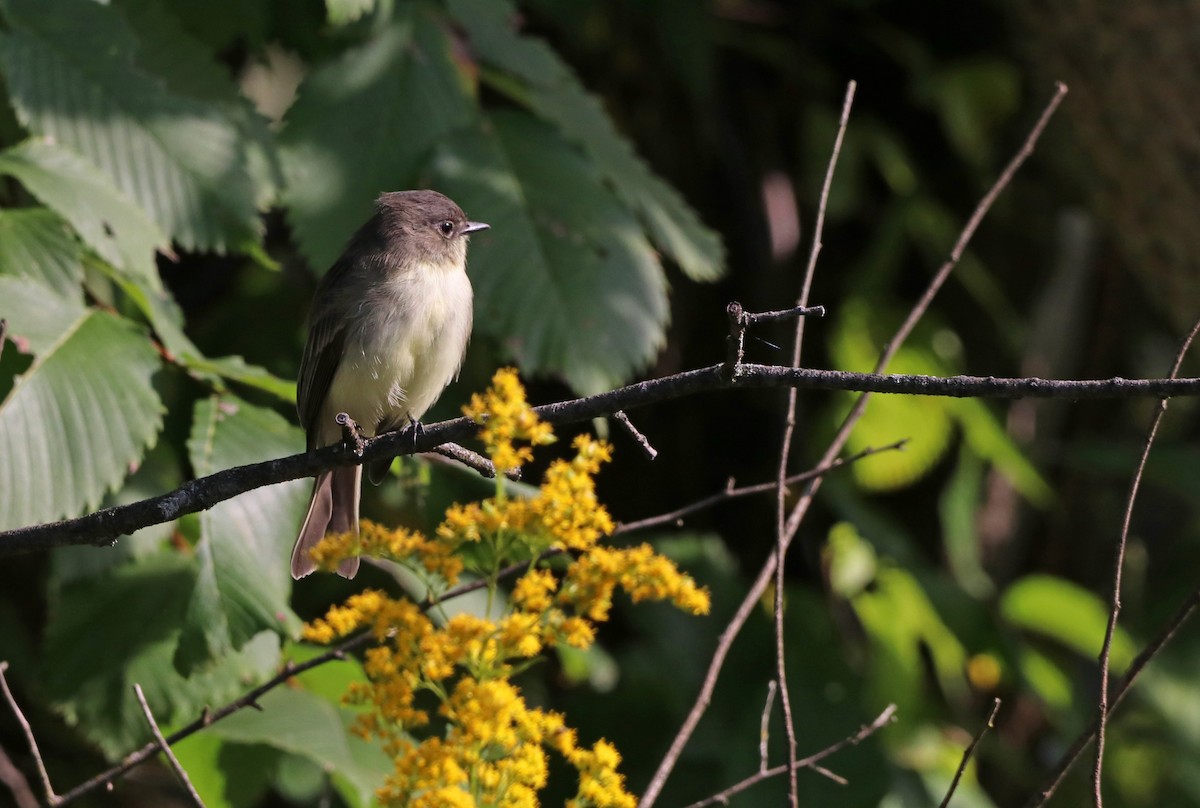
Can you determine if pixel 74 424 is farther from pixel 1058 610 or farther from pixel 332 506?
pixel 1058 610

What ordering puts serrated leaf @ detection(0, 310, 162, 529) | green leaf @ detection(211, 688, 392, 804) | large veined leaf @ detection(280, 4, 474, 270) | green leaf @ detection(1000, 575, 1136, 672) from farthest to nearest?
green leaf @ detection(1000, 575, 1136, 672) → large veined leaf @ detection(280, 4, 474, 270) → green leaf @ detection(211, 688, 392, 804) → serrated leaf @ detection(0, 310, 162, 529)

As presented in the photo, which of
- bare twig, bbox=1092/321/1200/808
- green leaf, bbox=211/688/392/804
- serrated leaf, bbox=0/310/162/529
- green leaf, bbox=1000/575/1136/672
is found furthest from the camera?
green leaf, bbox=1000/575/1136/672

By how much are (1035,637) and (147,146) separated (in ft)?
14.8

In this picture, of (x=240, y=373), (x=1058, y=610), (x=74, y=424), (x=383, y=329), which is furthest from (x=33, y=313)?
(x=1058, y=610)

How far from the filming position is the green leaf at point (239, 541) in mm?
2695

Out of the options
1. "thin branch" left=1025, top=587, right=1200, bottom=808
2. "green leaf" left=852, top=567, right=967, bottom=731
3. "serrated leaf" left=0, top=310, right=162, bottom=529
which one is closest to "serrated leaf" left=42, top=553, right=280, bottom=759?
"serrated leaf" left=0, top=310, right=162, bottom=529

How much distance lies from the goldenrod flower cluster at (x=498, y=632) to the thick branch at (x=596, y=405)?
103mm

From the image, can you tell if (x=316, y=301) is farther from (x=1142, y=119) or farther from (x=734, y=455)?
(x=1142, y=119)

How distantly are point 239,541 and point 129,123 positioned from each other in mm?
1115

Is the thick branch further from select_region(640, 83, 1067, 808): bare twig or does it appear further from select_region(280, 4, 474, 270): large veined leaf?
select_region(280, 4, 474, 270): large veined leaf

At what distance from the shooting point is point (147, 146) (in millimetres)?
3209

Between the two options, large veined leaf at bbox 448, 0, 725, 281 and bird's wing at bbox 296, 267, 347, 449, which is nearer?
bird's wing at bbox 296, 267, 347, 449

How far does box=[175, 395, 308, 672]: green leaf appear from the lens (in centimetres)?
270

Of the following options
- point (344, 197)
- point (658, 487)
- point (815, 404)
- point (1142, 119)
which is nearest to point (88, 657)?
point (344, 197)
